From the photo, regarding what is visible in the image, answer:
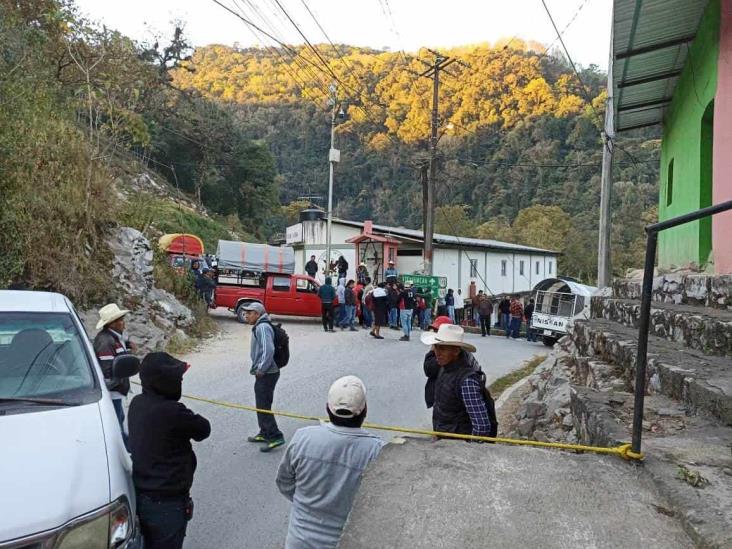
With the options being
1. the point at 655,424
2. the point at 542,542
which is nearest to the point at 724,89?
the point at 655,424

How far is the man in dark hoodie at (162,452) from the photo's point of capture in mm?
3287

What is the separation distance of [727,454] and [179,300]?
14748 millimetres

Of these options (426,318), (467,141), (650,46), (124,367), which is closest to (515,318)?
(426,318)

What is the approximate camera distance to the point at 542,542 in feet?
7.06

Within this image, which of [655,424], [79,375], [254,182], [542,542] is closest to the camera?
[542,542]

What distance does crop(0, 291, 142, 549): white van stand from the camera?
8.30ft

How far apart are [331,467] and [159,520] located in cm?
121

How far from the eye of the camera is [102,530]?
8.73 ft

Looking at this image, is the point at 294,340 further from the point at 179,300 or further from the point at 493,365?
the point at 493,365

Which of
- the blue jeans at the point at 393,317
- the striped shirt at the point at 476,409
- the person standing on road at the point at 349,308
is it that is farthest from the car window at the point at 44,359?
the blue jeans at the point at 393,317

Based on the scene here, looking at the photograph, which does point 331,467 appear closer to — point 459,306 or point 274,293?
point 274,293

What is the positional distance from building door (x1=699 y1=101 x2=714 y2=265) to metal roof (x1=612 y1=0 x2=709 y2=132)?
4.05ft

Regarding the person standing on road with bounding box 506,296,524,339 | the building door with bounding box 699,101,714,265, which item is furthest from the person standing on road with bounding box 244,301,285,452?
the person standing on road with bounding box 506,296,524,339

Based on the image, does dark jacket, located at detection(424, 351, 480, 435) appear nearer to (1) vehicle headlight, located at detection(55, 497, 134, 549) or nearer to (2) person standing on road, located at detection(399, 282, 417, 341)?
(1) vehicle headlight, located at detection(55, 497, 134, 549)
